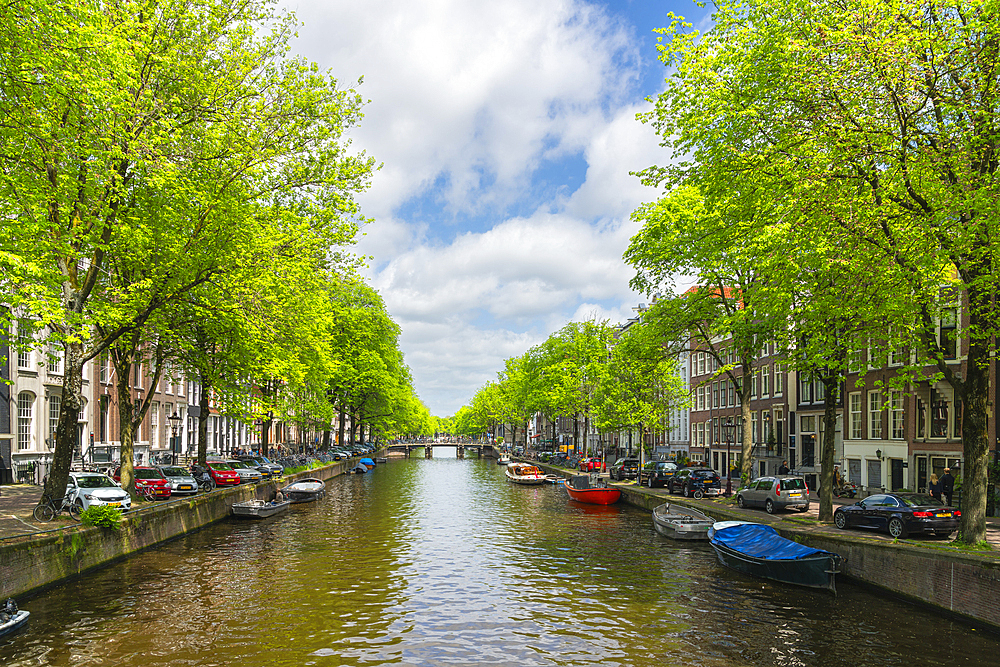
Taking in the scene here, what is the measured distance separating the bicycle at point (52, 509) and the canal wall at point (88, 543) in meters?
1.57

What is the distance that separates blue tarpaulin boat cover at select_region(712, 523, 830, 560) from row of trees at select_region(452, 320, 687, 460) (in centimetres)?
1519

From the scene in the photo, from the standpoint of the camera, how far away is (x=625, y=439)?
3925 inches

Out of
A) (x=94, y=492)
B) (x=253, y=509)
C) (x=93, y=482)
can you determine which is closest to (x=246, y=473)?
(x=253, y=509)

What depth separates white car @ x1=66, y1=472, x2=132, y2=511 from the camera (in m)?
26.1

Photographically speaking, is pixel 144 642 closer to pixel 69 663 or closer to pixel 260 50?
pixel 69 663

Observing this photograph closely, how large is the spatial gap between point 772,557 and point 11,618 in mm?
20928

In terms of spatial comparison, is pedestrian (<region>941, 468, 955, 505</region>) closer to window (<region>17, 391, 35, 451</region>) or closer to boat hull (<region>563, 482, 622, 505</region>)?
boat hull (<region>563, 482, 622, 505</region>)

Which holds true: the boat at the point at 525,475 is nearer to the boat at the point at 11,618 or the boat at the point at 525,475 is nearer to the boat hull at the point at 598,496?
the boat hull at the point at 598,496

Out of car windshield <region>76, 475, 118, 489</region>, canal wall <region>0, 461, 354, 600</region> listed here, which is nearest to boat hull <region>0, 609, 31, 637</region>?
canal wall <region>0, 461, 354, 600</region>

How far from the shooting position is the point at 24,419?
42062 millimetres

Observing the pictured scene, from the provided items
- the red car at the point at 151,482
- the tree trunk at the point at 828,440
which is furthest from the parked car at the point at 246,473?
the tree trunk at the point at 828,440

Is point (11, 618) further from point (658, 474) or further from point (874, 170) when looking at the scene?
point (658, 474)

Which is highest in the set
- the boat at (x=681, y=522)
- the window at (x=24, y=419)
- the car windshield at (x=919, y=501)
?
the window at (x=24, y=419)

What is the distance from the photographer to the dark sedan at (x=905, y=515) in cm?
2355
